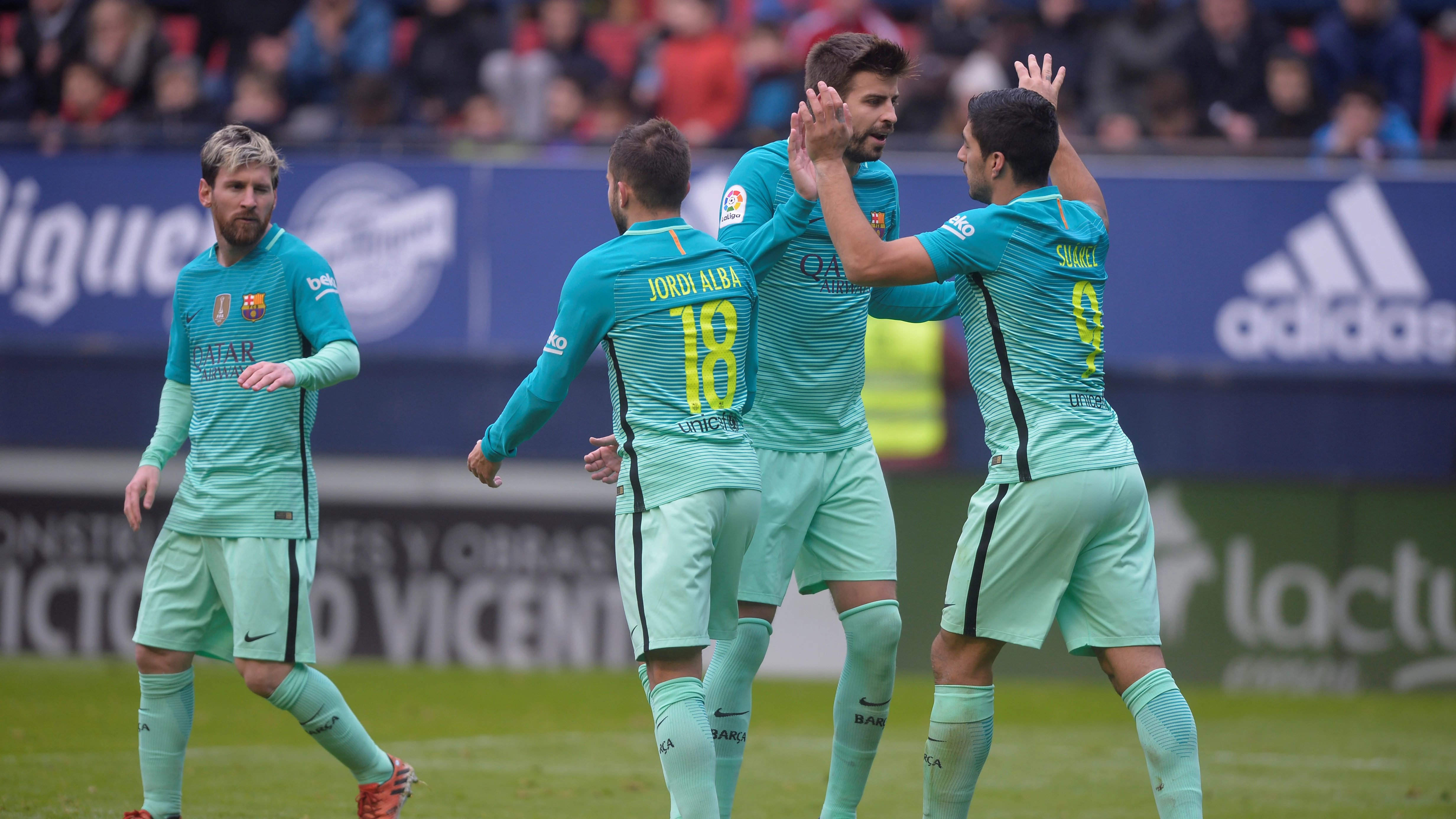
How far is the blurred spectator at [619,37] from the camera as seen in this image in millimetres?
13688

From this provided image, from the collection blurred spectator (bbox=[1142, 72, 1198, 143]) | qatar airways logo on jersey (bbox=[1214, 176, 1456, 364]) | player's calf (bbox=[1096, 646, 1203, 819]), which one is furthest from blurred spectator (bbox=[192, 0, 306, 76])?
player's calf (bbox=[1096, 646, 1203, 819])

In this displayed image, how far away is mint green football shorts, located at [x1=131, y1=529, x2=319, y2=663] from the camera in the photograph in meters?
5.32

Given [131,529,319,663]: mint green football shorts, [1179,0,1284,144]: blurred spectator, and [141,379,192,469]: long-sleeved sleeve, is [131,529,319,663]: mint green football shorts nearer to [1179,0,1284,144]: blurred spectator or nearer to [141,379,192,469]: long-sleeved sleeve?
[141,379,192,469]: long-sleeved sleeve

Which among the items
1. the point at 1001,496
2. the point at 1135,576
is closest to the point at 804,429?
the point at 1001,496

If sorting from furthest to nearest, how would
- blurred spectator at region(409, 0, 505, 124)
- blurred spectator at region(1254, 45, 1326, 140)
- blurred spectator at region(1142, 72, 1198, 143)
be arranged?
blurred spectator at region(409, 0, 505, 124) → blurred spectator at region(1254, 45, 1326, 140) → blurred spectator at region(1142, 72, 1198, 143)

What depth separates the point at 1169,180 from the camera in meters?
10.4

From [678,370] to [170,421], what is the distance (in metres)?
2.08

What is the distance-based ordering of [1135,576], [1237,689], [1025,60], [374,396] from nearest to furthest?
[1135,576]
[1237,689]
[374,396]
[1025,60]

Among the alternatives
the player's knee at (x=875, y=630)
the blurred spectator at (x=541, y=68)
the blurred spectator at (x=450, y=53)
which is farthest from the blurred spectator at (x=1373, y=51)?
the player's knee at (x=875, y=630)

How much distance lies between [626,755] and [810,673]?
297cm

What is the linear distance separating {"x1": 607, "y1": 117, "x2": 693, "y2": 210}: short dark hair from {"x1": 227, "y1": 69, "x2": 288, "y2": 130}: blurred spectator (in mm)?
7450

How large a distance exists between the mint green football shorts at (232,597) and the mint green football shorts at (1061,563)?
2225 mm

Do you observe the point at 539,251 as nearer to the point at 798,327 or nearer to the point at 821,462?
the point at 798,327

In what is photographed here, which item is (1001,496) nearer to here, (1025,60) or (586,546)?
(586,546)
